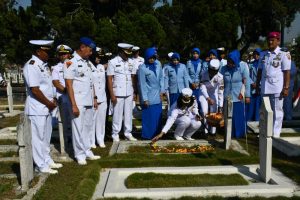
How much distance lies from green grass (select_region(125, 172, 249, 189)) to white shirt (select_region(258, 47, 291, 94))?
107 inches

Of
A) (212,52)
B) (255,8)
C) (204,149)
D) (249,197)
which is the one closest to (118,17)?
(255,8)

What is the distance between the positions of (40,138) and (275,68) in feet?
15.8

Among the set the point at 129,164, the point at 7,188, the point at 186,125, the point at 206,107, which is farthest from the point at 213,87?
the point at 7,188

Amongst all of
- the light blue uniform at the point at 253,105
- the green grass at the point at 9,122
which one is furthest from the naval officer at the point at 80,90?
the green grass at the point at 9,122

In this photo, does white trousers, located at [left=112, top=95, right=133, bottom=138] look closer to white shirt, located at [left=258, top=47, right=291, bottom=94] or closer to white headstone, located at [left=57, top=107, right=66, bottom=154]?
white headstone, located at [left=57, top=107, right=66, bottom=154]

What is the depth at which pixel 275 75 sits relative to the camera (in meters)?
8.14

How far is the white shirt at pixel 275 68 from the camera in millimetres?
8047

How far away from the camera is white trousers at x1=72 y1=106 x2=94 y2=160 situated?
22.2 feet

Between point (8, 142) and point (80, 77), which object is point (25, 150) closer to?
point (80, 77)

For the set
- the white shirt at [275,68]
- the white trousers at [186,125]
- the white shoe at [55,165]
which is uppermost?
the white shirt at [275,68]

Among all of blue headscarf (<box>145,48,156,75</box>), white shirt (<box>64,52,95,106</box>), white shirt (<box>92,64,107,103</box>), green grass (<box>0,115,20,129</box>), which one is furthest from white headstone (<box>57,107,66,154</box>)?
green grass (<box>0,115,20,129</box>)

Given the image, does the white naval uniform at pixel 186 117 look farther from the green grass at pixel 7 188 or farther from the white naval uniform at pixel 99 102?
the green grass at pixel 7 188

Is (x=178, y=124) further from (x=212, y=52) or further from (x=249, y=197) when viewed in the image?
(x=249, y=197)

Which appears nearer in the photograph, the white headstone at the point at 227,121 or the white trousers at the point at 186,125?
the white headstone at the point at 227,121
